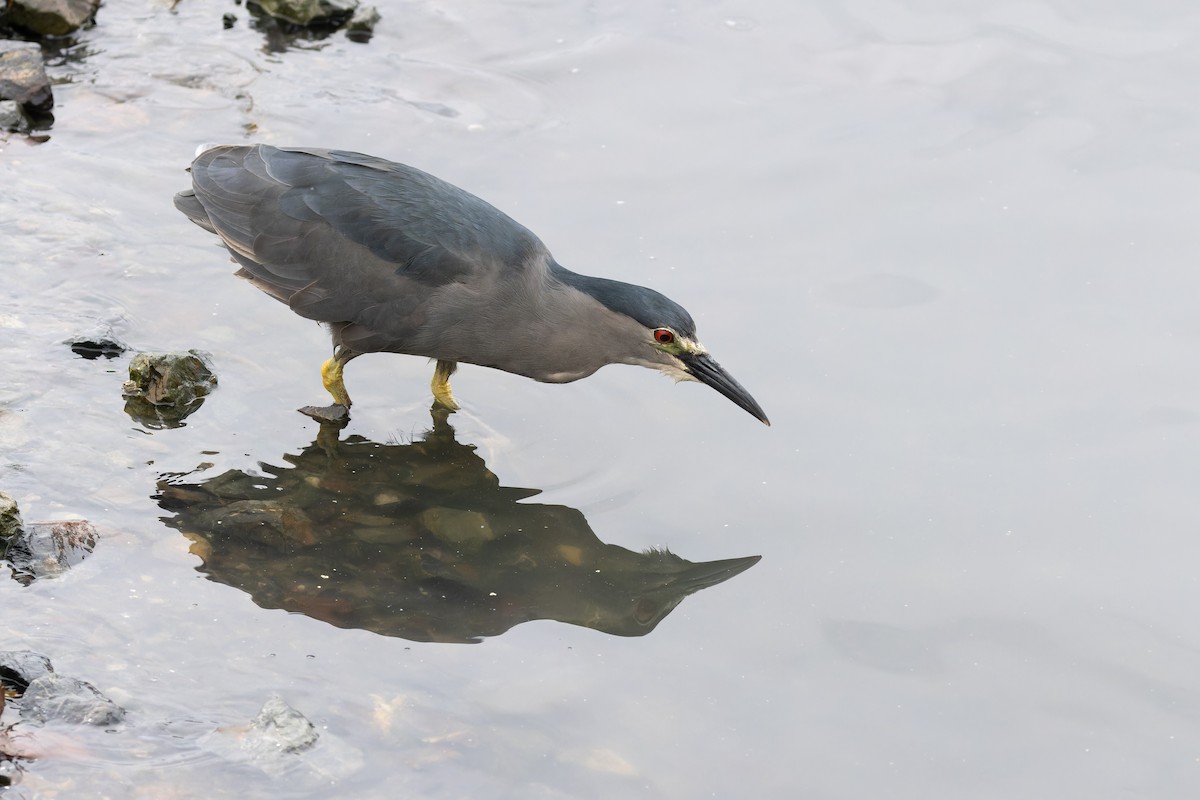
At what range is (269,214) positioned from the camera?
727 cm

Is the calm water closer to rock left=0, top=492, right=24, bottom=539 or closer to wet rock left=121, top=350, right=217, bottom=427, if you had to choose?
wet rock left=121, top=350, right=217, bottom=427

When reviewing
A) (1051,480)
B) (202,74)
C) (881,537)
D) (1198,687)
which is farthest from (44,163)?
(1198,687)

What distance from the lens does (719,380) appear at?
22.6ft

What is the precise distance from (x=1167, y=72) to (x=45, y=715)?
8.55m

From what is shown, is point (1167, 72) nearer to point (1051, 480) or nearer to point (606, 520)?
point (1051, 480)

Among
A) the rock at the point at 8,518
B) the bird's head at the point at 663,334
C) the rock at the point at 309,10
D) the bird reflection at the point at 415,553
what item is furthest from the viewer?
the rock at the point at 309,10

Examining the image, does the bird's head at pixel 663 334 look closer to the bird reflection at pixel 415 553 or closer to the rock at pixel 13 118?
the bird reflection at pixel 415 553

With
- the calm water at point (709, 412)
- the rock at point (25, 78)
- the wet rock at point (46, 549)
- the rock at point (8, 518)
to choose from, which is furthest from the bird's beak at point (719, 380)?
the rock at point (25, 78)

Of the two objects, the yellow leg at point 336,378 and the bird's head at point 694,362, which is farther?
the yellow leg at point 336,378

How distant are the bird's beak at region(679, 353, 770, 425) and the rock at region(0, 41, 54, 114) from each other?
509 cm

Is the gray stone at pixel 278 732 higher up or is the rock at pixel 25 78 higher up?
the rock at pixel 25 78

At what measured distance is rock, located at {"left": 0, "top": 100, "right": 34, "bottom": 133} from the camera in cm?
899

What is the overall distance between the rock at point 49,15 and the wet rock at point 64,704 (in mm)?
6523

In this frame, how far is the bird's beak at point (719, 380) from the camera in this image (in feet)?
22.4
